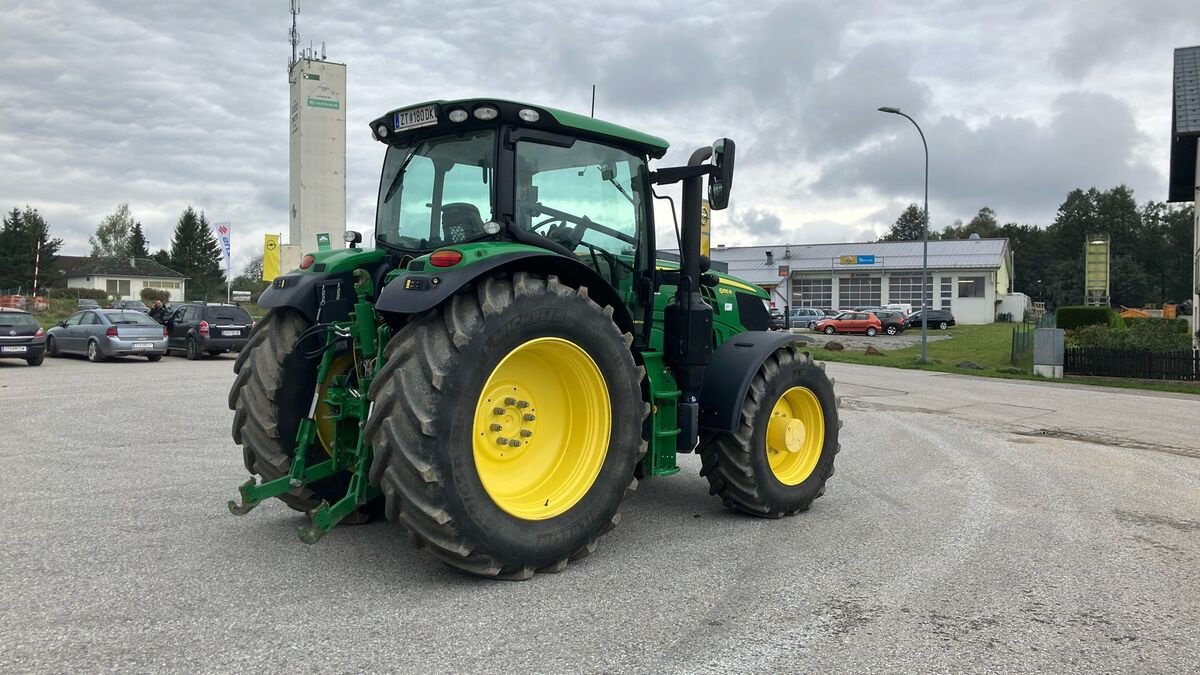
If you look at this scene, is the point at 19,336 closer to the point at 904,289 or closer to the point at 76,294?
the point at 76,294

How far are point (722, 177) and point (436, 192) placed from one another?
5.98 feet

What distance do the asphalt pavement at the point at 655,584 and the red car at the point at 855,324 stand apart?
39091mm

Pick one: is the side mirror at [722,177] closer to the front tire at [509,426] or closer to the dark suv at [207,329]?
the front tire at [509,426]

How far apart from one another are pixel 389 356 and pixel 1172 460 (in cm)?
875

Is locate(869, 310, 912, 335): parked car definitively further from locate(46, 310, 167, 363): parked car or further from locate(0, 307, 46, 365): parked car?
locate(0, 307, 46, 365): parked car

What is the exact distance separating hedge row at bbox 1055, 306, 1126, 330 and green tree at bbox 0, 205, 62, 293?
73847 millimetres

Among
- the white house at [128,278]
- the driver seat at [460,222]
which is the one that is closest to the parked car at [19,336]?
the driver seat at [460,222]

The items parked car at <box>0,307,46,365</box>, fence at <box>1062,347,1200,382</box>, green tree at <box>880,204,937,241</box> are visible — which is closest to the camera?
parked car at <box>0,307,46,365</box>

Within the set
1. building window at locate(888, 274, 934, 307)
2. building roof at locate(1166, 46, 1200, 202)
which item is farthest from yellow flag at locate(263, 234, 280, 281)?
building window at locate(888, 274, 934, 307)

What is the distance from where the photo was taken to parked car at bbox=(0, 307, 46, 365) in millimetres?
18906

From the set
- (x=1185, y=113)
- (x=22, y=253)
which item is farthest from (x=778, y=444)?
(x=22, y=253)

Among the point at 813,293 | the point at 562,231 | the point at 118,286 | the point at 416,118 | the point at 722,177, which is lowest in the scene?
the point at 562,231

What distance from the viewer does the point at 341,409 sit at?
490cm

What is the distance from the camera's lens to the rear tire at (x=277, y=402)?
16.8 ft
